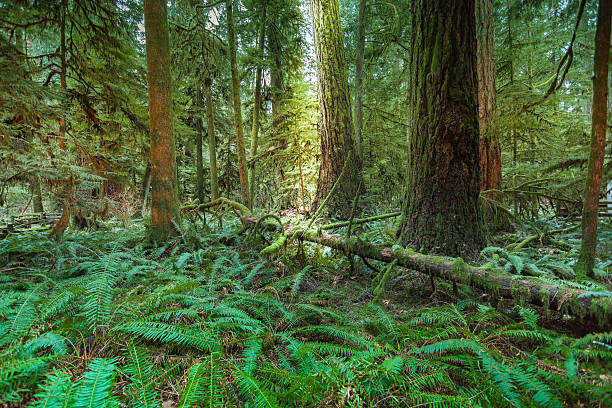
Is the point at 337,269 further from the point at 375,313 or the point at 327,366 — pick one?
the point at 327,366

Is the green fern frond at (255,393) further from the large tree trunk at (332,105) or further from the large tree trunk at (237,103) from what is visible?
the large tree trunk at (237,103)

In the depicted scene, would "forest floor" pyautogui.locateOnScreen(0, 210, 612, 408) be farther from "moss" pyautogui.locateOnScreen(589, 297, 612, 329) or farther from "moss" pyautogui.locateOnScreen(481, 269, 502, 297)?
"moss" pyautogui.locateOnScreen(481, 269, 502, 297)

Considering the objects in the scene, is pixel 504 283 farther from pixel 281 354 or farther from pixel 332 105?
pixel 332 105

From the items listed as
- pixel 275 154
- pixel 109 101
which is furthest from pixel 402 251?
pixel 109 101

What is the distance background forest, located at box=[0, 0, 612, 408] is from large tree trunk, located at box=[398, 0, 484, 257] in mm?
21

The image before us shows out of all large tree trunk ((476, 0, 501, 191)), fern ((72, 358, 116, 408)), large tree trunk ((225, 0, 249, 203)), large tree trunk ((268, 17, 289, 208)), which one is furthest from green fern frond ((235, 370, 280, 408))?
large tree trunk ((268, 17, 289, 208))

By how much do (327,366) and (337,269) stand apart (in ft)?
7.91

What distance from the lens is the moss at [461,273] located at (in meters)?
2.40

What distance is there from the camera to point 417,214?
3.36 metres

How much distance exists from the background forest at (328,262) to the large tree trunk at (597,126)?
0.05ft

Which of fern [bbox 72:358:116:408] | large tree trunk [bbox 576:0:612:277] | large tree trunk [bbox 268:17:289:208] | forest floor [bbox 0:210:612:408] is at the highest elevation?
large tree trunk [bbox 268:17:289:208]

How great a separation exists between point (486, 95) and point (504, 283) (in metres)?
4.07

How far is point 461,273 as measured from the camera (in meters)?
2.43

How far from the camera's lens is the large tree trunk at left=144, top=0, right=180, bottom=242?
460 cm
